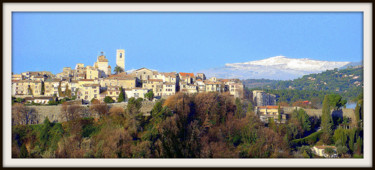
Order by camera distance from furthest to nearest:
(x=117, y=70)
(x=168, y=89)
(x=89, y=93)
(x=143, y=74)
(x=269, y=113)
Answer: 1. (x=117, y=70)
2. (x=143, y=74)
3. (x=168, y=89)
4. (x=89, y=93)
5. (x=269, y=113)

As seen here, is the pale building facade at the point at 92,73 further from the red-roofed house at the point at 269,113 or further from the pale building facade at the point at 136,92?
the red-roofed house at the point at 269,113

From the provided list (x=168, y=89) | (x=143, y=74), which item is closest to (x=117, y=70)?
(x=143, y=74)

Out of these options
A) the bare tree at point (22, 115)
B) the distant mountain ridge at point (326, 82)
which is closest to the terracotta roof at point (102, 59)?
the bare tree at point (22, 115)

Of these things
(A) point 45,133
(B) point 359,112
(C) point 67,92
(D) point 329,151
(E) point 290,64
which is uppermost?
(E) point 290,64

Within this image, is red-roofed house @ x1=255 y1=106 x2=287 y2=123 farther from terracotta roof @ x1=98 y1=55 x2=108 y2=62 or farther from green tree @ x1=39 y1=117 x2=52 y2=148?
terracotta roof @ x1=98 y1=55 x2=108 y2=62

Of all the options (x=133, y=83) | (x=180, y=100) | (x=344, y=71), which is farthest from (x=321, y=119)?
(x=344, y=71)

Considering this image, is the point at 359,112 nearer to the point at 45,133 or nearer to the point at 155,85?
the point at 155,85
